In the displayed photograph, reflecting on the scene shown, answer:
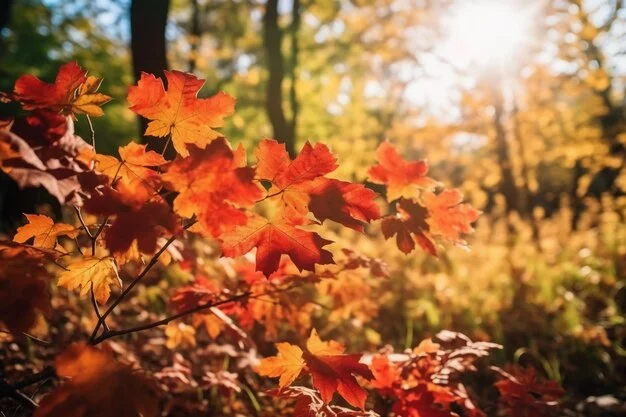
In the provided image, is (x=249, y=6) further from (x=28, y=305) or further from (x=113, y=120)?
(x=28, y=305)

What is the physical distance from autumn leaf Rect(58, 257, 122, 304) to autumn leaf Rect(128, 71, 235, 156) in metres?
0.38

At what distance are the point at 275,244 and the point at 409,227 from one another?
50 centimetres

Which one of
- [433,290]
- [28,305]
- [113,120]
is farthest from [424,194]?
[113,120]

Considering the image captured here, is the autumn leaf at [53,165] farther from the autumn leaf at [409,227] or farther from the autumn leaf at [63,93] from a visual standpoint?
the autumn leaf at [409,227]

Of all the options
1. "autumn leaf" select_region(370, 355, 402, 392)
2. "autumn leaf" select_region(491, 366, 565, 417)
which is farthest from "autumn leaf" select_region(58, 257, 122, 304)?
"autumn leaf" select_region(491, 366, 565, 417)

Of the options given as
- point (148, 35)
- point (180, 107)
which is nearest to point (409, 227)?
point (180, 107)

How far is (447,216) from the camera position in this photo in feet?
5.10

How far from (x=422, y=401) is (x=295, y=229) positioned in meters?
0.82

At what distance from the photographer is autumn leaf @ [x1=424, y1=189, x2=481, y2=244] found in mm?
1549

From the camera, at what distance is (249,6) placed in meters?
10.9

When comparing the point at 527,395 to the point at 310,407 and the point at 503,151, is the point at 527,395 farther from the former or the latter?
the point at 503,151

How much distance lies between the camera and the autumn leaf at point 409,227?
144 centimetres

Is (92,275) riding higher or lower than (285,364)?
higher

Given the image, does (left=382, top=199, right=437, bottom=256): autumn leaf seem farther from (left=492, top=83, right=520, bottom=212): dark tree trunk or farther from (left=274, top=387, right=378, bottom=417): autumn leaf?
(left=492, top=83, right=520, bottom=212): dark tree trunk
